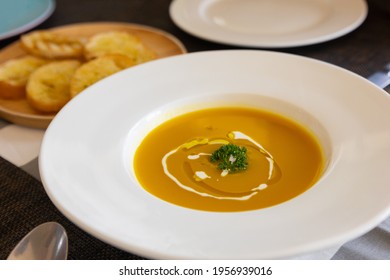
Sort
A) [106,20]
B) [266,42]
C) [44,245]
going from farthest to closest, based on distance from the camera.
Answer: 1. [106,20]
2. [266,42]
3. [44,245]

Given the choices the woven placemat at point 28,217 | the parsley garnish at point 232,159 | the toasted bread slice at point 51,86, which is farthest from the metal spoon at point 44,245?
the toasted bread slice at point 51,86

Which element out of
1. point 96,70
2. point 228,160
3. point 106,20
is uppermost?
point 228,160

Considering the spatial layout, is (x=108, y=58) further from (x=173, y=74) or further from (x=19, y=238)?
(x=19, y=238)

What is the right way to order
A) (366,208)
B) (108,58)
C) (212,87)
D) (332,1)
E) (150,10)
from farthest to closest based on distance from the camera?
(150,10), (332,1), (108,58), (212,87), (366,208)

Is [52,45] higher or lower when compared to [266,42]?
lower

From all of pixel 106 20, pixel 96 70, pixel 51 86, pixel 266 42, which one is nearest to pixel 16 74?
pixel 51 86

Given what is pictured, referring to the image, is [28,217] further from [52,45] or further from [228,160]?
[52,45]

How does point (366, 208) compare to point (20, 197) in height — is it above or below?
above
